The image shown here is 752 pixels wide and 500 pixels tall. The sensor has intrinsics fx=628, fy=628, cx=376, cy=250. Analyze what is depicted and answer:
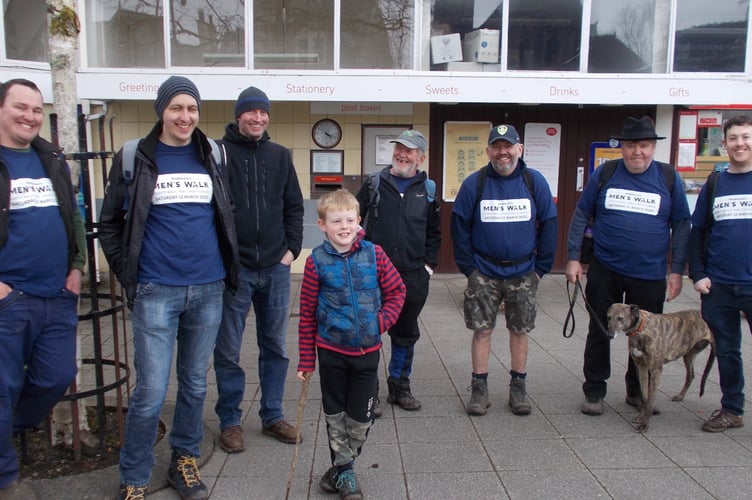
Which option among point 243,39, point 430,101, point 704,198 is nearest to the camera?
point 704,198

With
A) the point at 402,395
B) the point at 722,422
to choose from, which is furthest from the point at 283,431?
the point at 722,422

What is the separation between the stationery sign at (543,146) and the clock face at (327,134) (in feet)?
9.01

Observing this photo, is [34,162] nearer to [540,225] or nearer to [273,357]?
[273,357]

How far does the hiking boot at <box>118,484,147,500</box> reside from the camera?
10.4ft

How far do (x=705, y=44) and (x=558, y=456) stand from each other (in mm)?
7400

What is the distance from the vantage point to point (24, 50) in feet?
28.9

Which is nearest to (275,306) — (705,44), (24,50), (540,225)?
(540,225)

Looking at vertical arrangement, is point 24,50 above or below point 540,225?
above

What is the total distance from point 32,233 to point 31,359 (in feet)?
2.10

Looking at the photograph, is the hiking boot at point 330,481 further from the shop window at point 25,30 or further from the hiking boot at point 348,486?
the shop window at point 25,30

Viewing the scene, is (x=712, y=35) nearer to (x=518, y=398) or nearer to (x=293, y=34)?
(x=293, y=34)

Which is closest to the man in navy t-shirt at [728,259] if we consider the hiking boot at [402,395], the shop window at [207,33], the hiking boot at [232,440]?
the hiking boot at [402,395]

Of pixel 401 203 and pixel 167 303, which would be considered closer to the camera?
pixel 167 303

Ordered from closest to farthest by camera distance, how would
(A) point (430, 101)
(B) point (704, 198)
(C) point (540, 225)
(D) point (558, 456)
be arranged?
(D) point (558, 456), (B) point (704, 198), (C) point (540, 225), (A) point (430, 101)
